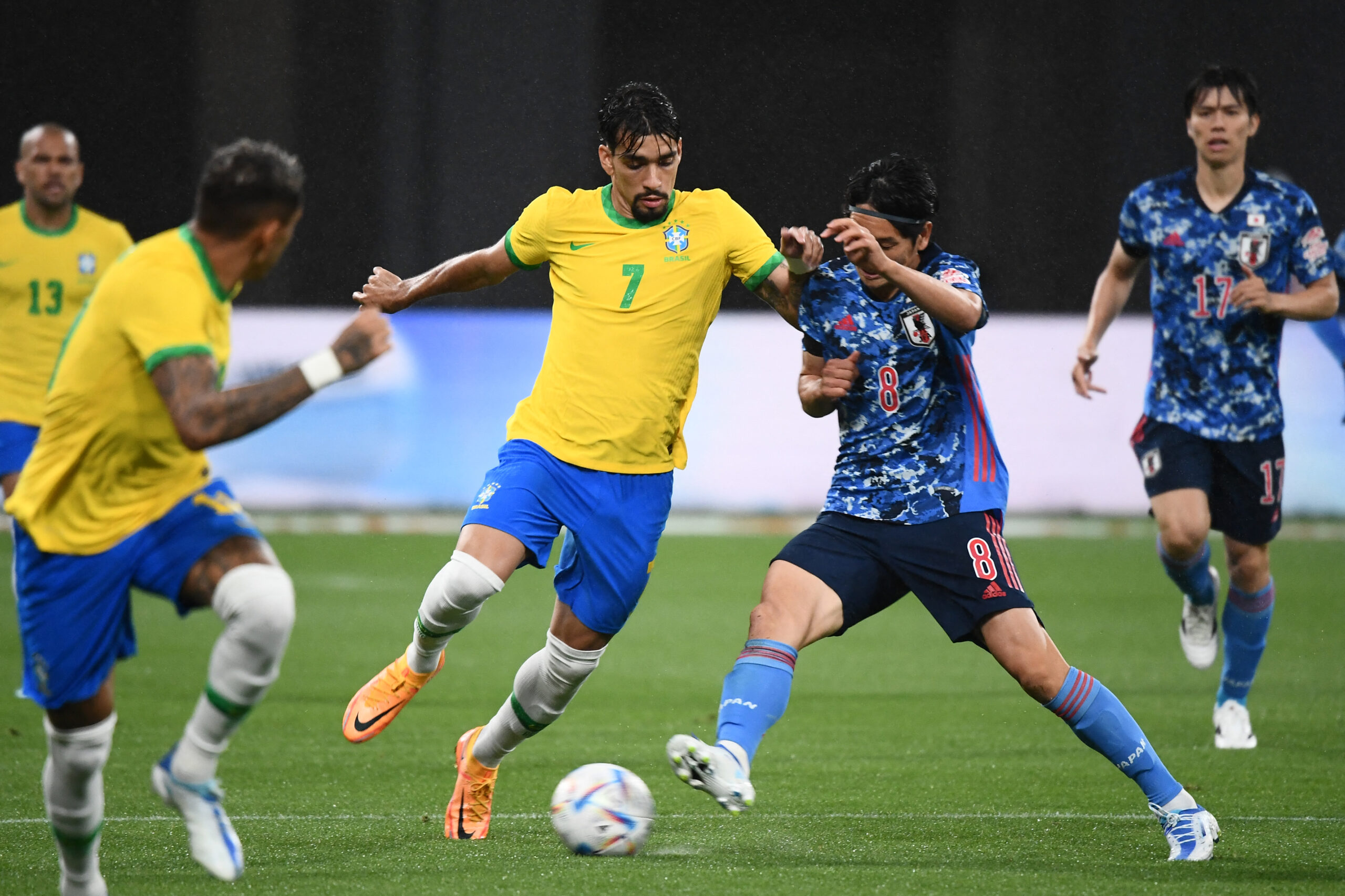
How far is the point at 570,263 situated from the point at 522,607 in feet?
20.4

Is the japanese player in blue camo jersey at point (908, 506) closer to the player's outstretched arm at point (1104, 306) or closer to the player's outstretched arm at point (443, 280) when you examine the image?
the player's outstretched arm at point (443, 280)

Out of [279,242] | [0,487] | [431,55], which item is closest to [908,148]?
[431,55]

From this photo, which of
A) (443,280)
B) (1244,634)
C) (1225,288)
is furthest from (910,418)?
(1244,634)

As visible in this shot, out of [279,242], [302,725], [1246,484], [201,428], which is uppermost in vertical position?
[279,242]

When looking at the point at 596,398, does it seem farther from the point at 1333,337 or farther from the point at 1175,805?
the point at 1333,337

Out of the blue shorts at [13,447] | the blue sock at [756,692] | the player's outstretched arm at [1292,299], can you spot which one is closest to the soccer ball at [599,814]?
the blue sock at [756,692]

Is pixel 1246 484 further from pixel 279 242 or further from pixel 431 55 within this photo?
pixel 431 55

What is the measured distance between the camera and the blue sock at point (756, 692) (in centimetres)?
434

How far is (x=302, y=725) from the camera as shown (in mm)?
7121

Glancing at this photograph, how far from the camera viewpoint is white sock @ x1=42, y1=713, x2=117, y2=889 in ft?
12.7

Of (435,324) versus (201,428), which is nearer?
(201,428)

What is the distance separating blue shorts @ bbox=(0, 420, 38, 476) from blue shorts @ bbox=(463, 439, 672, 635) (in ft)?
11.8

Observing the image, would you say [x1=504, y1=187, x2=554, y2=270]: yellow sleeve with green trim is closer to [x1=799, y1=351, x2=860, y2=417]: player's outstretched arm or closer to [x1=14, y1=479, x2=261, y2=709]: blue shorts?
[x1=799, y1=351, x2=860, y2=417]: player's outstretched arm

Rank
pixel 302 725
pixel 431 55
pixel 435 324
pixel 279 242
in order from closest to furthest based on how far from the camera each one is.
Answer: pixel 279 242
pixel 302 725
pixel 435 324
pixel 431 55
